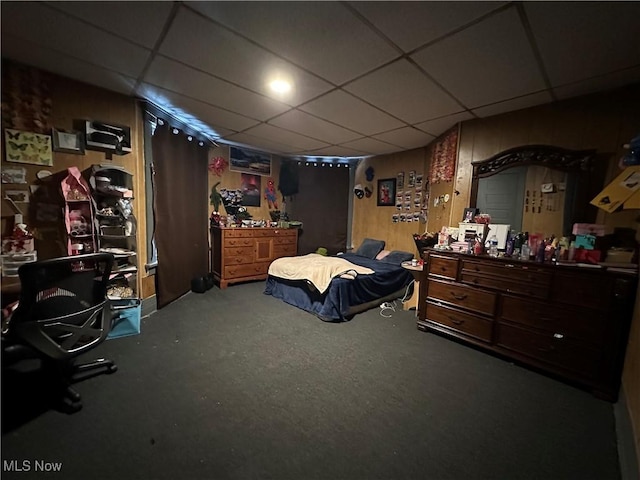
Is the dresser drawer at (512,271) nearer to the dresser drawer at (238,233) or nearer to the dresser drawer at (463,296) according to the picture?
the dresser drawer at (463,296)

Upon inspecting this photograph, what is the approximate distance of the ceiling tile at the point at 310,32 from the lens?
143 cm

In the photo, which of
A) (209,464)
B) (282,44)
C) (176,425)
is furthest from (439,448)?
(282,44)

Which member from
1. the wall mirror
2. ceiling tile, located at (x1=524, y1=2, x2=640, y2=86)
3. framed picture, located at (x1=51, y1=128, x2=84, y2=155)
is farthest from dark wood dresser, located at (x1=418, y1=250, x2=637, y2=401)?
framed picture, located at (x1=51, y1=128, x2=84, y2=155)

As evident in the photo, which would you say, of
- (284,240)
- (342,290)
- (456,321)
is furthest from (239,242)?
(456,321)

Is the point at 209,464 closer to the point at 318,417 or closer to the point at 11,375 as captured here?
the point at 318,417

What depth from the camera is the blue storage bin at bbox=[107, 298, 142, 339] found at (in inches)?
97.7

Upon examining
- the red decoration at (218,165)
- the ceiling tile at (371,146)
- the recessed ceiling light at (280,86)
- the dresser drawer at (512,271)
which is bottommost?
the dresser drawer at (512,271)

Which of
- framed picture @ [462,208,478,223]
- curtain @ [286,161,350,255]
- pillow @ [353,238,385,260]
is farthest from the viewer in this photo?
curtain @ [286,161,350,255]

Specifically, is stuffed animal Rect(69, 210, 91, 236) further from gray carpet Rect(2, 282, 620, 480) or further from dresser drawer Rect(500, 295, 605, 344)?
dresser drawer Rect(500, 295, 605, 344)

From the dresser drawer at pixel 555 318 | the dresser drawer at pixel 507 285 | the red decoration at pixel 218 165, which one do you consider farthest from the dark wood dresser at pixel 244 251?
the dresser drawer at pixel 555 318

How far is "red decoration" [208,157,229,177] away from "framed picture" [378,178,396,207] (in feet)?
9.36

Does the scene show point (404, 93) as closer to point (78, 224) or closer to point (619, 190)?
point (619, 190)

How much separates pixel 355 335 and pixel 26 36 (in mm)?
3483

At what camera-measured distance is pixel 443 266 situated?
266cm
